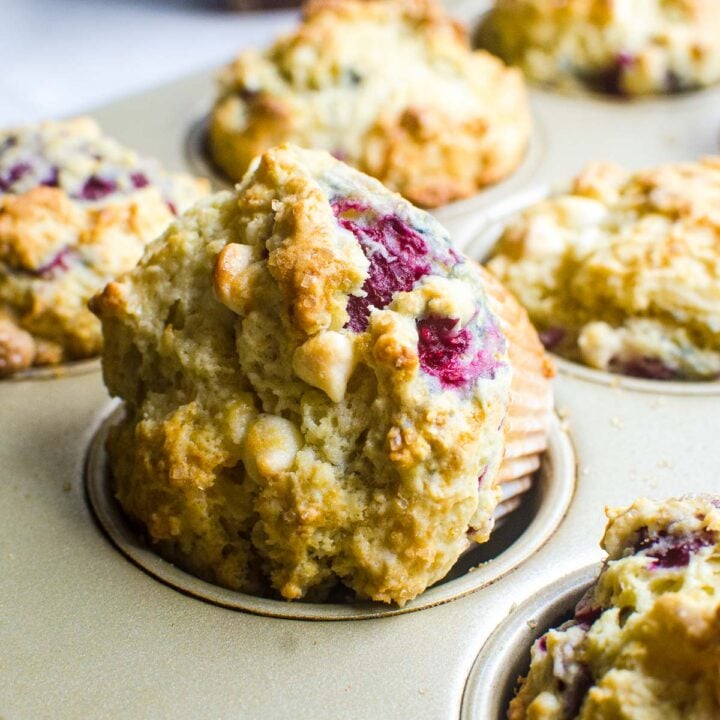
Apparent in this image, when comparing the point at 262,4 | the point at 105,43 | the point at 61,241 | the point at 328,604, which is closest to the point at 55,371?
the point at 61,241

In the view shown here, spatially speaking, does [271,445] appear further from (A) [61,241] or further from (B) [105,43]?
(B) [105,43]

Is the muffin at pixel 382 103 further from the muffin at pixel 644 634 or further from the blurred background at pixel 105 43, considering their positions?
the blurred background at pixel 105 43

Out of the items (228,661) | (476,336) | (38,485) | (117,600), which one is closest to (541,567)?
(476,336)

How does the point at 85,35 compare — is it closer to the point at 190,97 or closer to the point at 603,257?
the point at 190,97

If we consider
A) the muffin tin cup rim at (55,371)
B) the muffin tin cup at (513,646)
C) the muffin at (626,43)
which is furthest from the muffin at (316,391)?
the muffin at (626,43)

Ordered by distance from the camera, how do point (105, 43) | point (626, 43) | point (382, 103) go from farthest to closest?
point (105, 43) → point (626, 43) → point (382, 103)

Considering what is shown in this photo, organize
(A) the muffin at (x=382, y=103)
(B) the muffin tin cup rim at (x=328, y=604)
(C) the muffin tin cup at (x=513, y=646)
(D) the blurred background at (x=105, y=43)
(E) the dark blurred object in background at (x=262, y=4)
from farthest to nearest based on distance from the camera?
(E) the dark blurred object in background at (x=262, y=4) < (D) the blurred background at (x=105, y=43) < (A) the muffin at (x=382, y=103) < (B) the muffin tin cup rim at (x=328, y=604) < (C) the muffin tin cup at (x=513, y=646)
